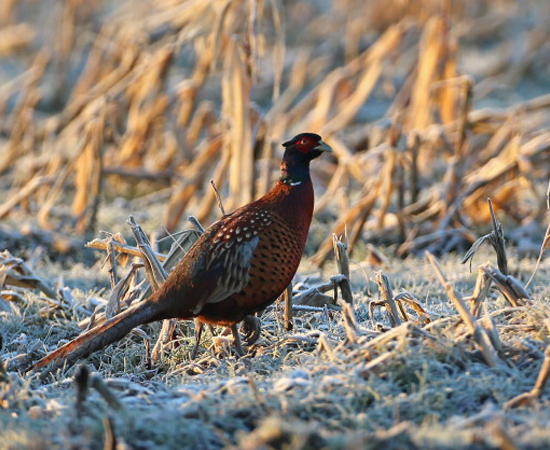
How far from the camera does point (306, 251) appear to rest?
5734 mm

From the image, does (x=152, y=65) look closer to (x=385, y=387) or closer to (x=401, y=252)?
(x=401, y=252)

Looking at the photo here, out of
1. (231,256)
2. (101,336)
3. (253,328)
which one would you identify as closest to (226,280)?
(231,256)

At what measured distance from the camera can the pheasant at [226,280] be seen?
2973mm

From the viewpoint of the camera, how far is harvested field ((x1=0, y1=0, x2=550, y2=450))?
2344 millimetres

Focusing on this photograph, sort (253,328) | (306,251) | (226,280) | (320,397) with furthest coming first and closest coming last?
(306,251)
(253,328)
(226,280)
(320,397)

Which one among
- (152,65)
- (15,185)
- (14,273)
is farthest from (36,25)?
(14,273)

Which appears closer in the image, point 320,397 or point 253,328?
point 320,397

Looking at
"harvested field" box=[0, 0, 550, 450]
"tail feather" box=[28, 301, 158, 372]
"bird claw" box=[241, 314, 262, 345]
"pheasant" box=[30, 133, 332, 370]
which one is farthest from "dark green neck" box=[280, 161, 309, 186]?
"tail feather" box=[28, 301, 158, 372]

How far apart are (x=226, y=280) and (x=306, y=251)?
279 centimetres

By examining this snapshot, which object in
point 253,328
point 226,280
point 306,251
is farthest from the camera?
point 306,251

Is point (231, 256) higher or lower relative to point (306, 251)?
higher

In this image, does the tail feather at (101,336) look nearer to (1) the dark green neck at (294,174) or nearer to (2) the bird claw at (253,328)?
(2) the bird claw at (253,328)

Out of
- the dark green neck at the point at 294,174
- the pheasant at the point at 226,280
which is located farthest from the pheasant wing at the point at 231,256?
the dark green neck at the point at 294,174

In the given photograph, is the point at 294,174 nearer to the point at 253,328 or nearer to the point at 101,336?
the point at 253,328
